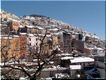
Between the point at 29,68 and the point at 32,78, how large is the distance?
364mm

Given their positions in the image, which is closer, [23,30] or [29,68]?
[29,68]

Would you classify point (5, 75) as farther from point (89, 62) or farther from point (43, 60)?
point (89, 62)

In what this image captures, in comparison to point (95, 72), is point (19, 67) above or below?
above

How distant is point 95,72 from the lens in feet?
52.9

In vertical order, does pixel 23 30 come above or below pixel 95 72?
above

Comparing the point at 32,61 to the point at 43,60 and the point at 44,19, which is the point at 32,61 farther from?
the point at 44,19


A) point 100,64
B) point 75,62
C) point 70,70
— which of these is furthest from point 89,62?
point 70,70

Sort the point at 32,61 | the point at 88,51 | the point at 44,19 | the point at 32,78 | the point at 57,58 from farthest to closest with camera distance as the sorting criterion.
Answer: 1. the point at 44,19
2. the point at 88,51
3. the point at 32,61
4. the point at 57,58
5. the point at 32,78

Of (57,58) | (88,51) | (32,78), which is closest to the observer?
(32,78)

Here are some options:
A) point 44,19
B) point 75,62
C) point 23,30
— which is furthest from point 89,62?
point 44,19

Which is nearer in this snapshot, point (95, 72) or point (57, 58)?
point (57, 58)

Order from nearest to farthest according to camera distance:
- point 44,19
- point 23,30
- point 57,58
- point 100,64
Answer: point 57,58 → point 100,64 → point 23,30 → point 44,19

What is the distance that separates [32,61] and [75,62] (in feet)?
53.0

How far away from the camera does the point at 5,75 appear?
3234 millimetres
